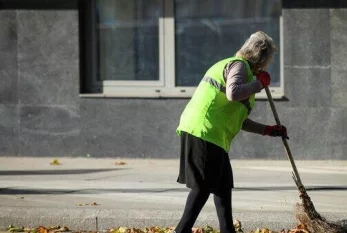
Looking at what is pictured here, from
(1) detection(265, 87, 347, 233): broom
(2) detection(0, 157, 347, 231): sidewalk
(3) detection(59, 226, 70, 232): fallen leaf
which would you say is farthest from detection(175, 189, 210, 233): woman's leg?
(3) detection(59, 226, 70, 232): fallen leaf

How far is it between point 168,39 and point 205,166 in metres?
6.12

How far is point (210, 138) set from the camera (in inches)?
277

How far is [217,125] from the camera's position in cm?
703

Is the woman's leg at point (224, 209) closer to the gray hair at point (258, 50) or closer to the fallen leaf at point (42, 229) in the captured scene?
the gray hair at point (258, 50)

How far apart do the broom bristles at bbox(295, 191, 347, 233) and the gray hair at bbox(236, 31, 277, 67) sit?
1209mm

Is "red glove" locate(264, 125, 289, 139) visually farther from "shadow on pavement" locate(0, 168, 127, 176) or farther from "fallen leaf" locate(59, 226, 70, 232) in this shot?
"shadow on pavement" locate(0, 168, 127, 176)

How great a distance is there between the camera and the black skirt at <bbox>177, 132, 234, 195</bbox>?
706 centimetres

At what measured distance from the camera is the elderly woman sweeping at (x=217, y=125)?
277 inches

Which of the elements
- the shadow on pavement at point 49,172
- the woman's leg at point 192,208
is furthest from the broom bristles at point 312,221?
the shadow on pavement at point 49,172

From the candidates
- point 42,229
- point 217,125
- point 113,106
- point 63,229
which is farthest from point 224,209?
point 113,106

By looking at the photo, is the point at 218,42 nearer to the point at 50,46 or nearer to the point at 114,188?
the point at 50,46

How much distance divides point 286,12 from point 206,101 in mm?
5713

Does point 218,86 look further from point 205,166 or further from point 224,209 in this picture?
point 224,209

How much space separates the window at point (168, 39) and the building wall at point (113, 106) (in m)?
0.28
